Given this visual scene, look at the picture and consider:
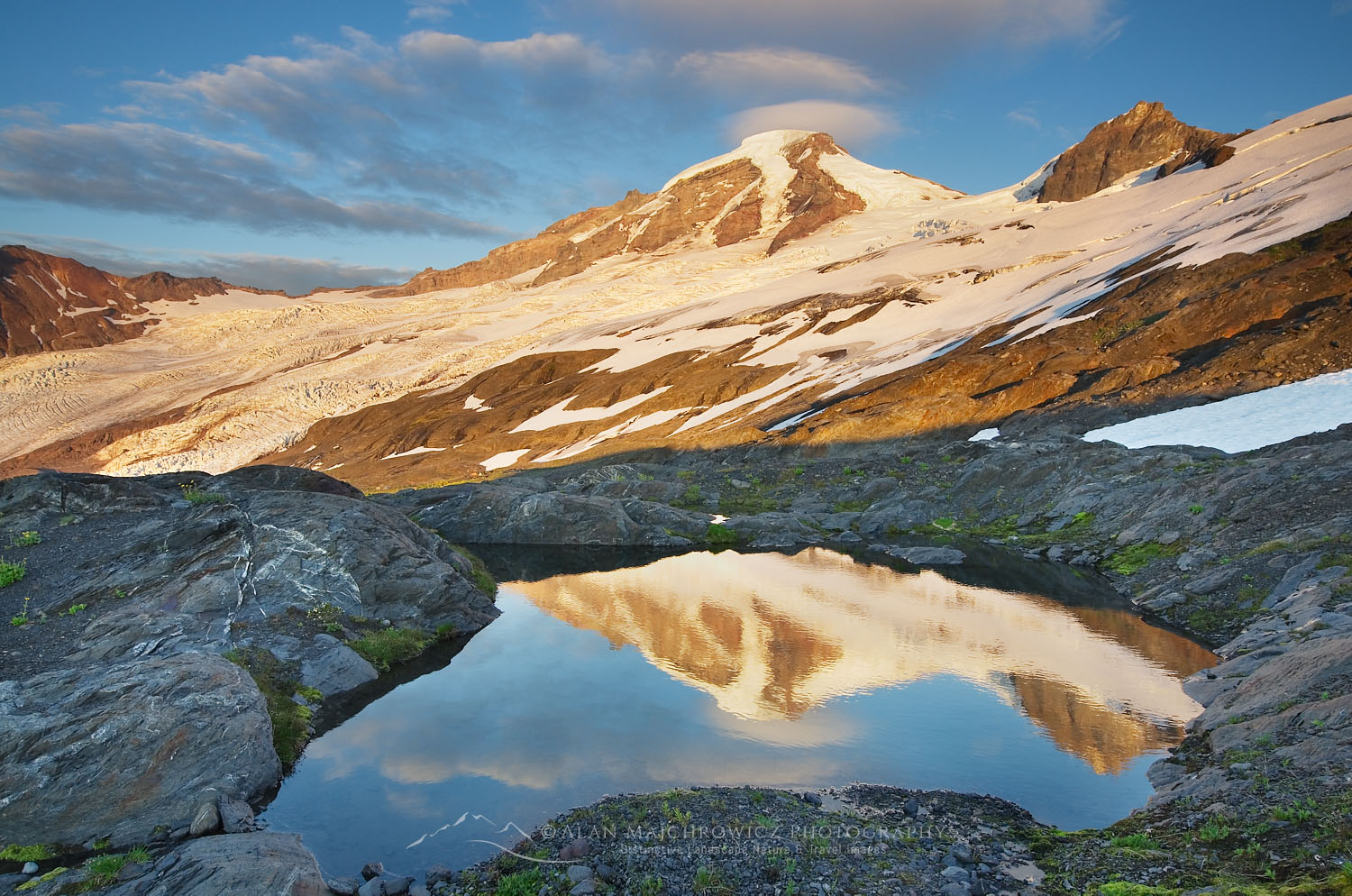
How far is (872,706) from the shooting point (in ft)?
63.7

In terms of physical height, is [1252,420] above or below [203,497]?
above

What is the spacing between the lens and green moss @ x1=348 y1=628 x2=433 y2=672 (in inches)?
903

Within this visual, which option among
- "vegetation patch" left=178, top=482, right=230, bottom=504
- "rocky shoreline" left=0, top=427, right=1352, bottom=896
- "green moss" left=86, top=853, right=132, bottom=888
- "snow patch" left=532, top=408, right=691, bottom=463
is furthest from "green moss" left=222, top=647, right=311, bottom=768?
"snow patch" left=532, top=408, right=691, bottom=463

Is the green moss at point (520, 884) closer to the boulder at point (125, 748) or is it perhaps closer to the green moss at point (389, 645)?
the boulder at point (125, 748)

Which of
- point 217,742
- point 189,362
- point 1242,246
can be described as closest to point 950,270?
point 1242,246

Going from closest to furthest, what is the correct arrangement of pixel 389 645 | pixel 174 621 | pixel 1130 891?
pixel 1130 891
pixel 174 621
pixel 389 645

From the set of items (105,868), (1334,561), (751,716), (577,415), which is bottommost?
(105,868)

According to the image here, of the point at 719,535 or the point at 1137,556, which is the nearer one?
the point at 1137,556

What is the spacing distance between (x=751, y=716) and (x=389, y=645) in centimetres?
1190

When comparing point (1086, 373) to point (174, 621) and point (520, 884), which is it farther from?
point (174, 621)

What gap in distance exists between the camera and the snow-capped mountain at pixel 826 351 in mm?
59000

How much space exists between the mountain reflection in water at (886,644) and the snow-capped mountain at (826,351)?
29.6m

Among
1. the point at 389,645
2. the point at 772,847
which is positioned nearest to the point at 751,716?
the point at 772,847

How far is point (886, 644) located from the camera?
25203mm
